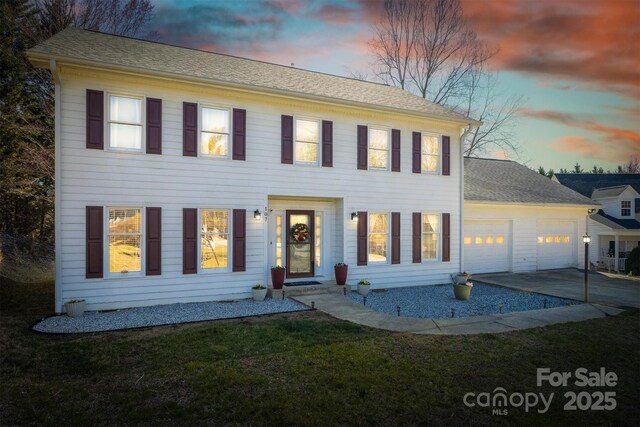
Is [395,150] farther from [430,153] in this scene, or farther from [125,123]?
[125,123]

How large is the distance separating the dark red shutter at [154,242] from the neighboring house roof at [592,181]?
85.7 feet

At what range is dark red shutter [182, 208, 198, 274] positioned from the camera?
9.26m

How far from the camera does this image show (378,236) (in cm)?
1184

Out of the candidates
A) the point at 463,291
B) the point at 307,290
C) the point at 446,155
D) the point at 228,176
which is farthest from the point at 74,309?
the point at 446,155

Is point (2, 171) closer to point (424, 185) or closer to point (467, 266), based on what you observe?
point (424, 185)

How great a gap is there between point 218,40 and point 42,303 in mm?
11566

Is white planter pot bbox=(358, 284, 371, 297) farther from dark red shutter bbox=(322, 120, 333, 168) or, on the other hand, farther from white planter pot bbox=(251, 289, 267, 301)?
dark red shutter bbox=(322, 120, 333, 168)

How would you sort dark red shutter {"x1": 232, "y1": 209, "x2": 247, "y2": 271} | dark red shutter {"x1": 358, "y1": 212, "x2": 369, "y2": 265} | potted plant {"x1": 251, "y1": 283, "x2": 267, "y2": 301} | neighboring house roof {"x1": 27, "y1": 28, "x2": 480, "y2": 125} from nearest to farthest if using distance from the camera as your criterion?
neighboring house roof {"x1": 27, "y1": 28, "x2": 480, "y2": 125} → potted plant {"x1": 251, "y1": 283, "x2": 267, "y2": 301} → dark red shutter {"x1": 232, "y1": 209, "x2": 247, "y2": 271} → dark red shutter {"x1": 358, "y1": 212, "x2": 369, "y2": 265}

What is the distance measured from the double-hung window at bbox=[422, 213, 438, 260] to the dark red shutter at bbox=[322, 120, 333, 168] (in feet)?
12.5

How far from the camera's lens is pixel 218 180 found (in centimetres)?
967

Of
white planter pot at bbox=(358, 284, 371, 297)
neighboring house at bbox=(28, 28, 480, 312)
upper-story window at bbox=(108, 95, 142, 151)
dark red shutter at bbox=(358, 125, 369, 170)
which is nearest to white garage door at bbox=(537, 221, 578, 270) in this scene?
neighboring house at bbox=(28, 28, 480, 312)

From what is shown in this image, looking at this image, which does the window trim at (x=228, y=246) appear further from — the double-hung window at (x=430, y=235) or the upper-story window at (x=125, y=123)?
the double-hung window at (x=430, y=235)

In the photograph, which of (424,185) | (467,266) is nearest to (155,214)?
(424,185)

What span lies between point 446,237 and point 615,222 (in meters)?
13.8
